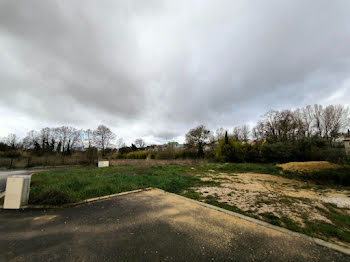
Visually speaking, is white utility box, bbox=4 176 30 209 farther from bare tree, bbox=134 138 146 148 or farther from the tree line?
bare tree, bbox=134 138 146 148

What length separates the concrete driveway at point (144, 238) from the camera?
2066mm

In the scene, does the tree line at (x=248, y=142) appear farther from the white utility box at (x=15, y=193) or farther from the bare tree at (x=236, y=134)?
the white utility box at (x=15, y=193)

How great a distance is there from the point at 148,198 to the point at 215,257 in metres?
3.22

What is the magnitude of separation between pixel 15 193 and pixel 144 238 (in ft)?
Answer: 13.9

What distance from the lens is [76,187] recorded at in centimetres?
568

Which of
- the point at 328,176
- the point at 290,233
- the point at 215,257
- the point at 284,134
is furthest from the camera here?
the point at 284,134

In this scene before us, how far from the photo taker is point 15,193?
3938mm

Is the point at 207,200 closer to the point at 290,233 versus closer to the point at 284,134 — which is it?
the point at 290,233

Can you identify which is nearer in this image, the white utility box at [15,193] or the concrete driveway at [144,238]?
the concrete driveway at [144,238]

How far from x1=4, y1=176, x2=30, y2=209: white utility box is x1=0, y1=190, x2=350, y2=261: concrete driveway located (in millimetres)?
263

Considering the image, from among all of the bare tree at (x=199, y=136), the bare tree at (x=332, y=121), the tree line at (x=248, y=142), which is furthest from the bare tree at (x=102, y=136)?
the bare tree at (x=332, y=121)

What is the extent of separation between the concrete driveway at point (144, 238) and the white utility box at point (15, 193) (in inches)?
10.4

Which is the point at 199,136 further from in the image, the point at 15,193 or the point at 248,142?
the point at 15,193

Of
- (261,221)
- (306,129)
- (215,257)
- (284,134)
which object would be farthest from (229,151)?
(215,257)
